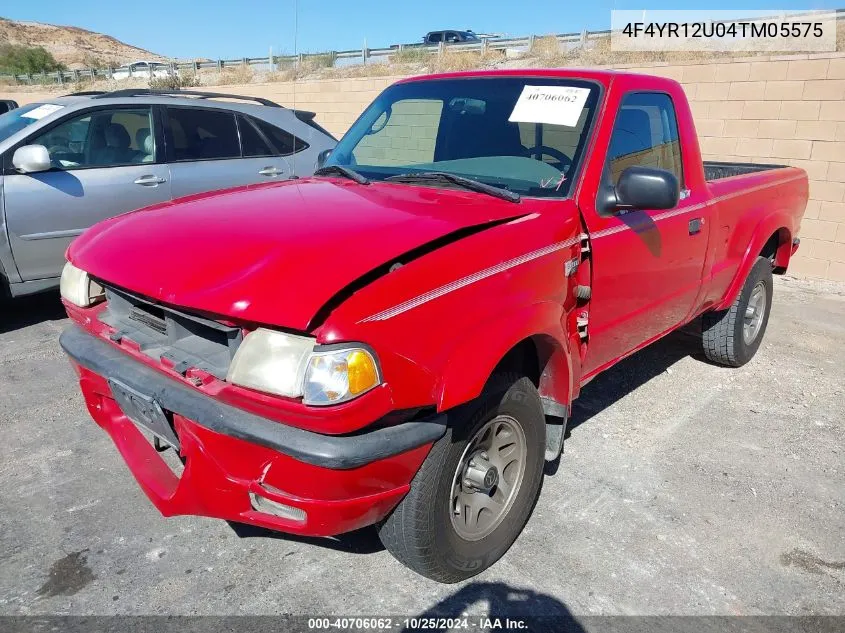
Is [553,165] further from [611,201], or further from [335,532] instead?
[335,532]

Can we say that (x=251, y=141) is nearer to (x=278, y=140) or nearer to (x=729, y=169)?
(x=278, y=140)

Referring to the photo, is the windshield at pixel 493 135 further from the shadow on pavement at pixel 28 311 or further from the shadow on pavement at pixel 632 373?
the shadow on pavement at pixel 28 311

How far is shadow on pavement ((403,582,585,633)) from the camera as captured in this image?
236 cm

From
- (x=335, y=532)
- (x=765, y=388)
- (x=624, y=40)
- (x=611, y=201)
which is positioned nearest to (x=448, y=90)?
(x=611, y=201)

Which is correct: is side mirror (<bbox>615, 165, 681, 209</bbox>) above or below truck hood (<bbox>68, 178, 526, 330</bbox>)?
above

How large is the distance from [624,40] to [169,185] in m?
12.6

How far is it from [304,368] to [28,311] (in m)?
4.79

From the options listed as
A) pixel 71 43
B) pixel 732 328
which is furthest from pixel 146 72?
pixel 71 43

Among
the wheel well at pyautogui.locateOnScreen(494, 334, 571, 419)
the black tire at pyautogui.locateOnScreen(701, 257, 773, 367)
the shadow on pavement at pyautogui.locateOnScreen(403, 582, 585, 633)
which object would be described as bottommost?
the shadow on pavement at pyautogui.locateOnScreen(403, 582, 585, 633)

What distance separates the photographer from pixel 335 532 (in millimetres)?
2102

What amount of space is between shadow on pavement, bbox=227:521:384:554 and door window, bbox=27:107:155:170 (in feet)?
12.1

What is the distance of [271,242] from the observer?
7.17ft

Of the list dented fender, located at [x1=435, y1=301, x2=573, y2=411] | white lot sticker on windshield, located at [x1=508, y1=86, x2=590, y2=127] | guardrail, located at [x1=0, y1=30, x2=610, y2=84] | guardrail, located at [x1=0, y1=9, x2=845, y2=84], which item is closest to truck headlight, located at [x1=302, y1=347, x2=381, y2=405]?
dented fender, located at [x1=435, y1=301, x2=573, y2=411]

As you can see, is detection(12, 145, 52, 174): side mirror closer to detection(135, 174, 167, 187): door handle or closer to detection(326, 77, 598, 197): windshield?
detection(135, 174, 167, 187): door handle
